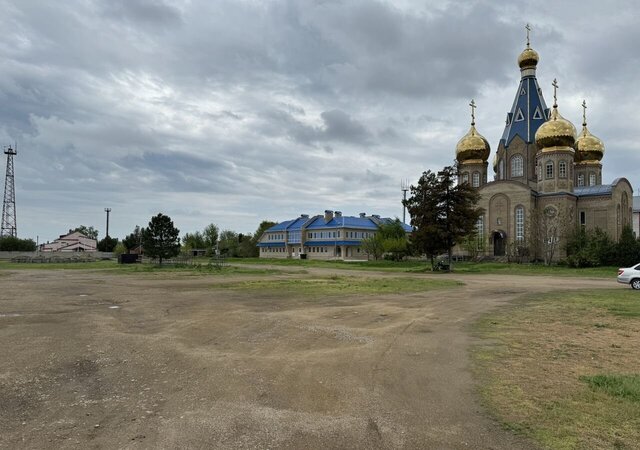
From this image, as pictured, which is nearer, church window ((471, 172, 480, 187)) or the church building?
the church building

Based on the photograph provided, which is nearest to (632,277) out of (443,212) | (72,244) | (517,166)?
(443,212)

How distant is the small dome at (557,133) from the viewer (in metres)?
52.3

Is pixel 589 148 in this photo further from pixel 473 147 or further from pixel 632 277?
pixel 632 277

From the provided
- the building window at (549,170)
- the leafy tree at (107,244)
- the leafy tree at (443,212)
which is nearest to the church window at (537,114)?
the building window at (549,170)

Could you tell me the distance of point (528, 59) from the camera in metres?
59.4

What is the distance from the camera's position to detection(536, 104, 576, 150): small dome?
52312 millimetres

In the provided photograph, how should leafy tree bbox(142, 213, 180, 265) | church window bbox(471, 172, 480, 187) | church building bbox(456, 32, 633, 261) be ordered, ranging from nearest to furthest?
leafy tree bbox(142, 213, 180, 265)
church building bbox(456, 32, 633, 261)
church window bbox(471, 172, 480, 187)

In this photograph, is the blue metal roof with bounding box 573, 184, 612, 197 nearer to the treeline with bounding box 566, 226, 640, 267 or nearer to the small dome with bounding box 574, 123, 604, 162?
the small dome with bounding box 574, 123, 604, 162

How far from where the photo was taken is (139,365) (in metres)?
7.57

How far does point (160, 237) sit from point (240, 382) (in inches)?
1773

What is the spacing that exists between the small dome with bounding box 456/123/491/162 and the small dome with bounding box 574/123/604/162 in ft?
39.7

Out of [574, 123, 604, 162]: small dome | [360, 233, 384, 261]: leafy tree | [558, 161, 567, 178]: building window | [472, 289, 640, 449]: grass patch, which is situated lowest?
[472, 289, 640, 449]: grass patch

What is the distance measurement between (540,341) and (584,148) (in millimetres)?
60754

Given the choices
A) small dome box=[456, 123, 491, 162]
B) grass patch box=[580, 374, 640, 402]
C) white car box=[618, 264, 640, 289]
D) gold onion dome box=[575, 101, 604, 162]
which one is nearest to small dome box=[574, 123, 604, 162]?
gold onion dome box=[575, 101, 604, 162]
